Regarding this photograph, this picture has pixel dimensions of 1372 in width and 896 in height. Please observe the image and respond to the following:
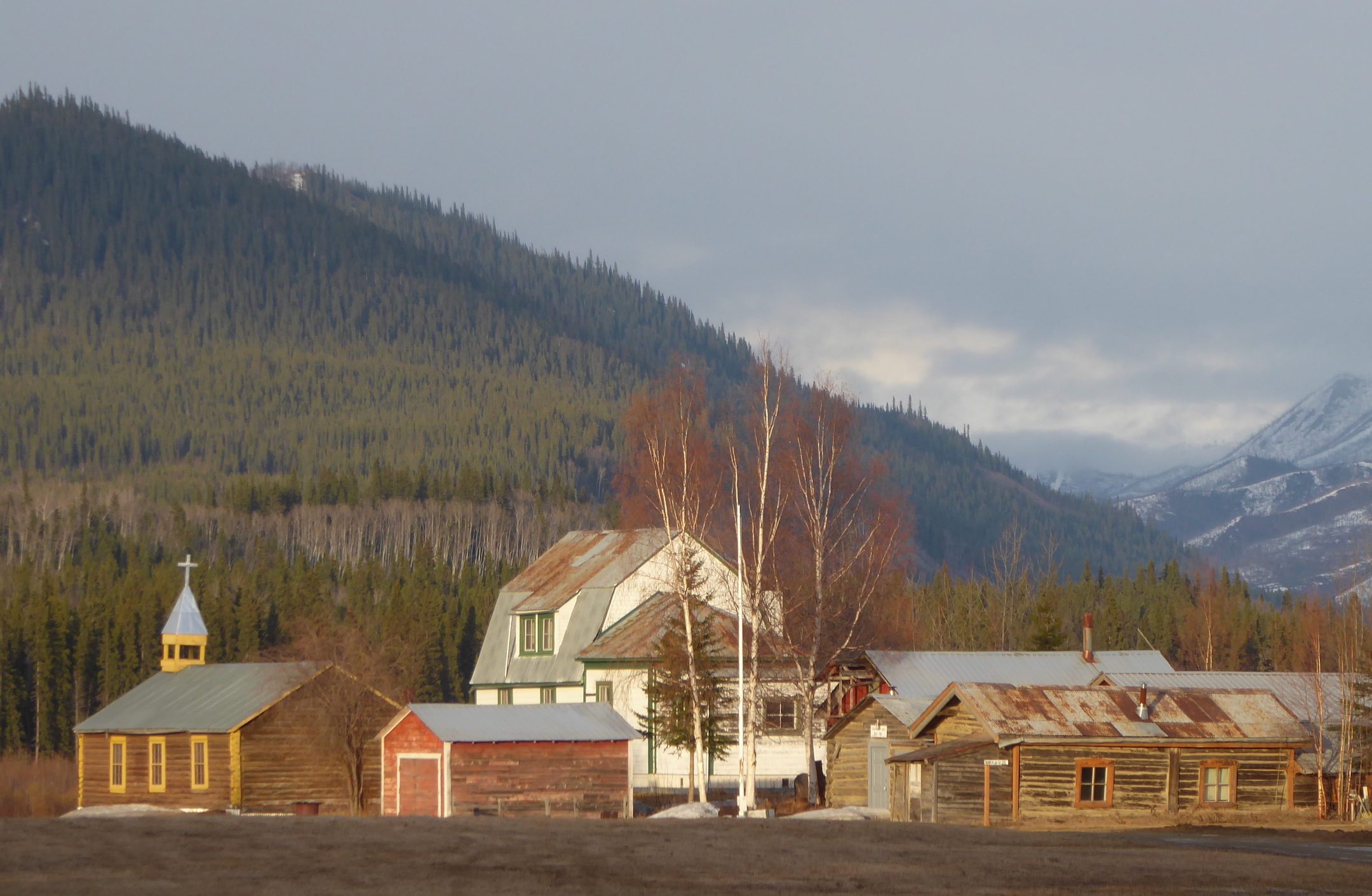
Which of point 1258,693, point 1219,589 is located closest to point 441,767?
point 1258,693

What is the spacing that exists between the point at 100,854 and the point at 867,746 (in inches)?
1116

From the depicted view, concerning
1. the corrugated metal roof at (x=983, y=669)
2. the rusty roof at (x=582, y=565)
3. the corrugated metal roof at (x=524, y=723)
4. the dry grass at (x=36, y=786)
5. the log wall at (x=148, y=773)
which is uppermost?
the rusty roof at (x=582, y=565)

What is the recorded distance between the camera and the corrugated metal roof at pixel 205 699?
2143 inches

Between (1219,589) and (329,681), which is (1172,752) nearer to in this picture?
(329,681)

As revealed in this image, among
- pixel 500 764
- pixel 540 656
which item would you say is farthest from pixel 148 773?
pixel 500 764

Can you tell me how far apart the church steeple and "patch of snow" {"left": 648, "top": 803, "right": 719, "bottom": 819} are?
25681mm

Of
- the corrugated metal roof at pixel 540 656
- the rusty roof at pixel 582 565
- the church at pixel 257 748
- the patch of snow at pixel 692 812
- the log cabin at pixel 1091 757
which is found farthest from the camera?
the rusty roof at pixel 582 565

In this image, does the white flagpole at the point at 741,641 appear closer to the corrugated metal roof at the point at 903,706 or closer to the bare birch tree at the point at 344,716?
the corrugated metal roof at the point at 903,706

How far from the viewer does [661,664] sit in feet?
164

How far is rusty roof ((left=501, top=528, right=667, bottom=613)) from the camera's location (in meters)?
59.5

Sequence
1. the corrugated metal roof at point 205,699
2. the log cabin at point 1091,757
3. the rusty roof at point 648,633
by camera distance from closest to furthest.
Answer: the log cabin at point 1091,757
the rusty roof at point 648,633
the corrugated metal roof at point 205,699

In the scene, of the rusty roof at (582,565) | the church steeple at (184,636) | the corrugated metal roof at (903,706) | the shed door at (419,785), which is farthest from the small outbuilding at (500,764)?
the church steeple at (184,636)

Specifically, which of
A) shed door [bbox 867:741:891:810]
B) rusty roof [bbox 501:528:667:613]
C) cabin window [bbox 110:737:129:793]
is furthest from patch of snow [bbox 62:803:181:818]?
shed door [bbox 867:741:891:810]

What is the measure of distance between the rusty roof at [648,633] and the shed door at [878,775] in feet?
17.1
